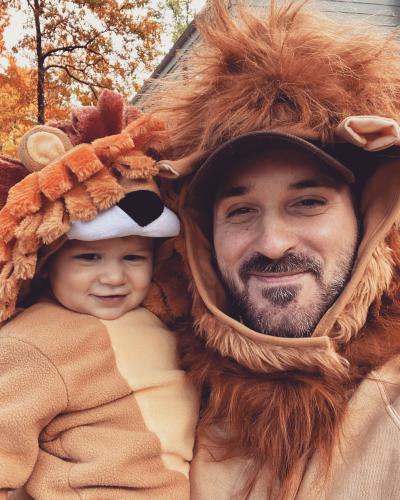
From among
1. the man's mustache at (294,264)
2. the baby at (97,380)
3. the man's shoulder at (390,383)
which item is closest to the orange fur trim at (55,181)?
the baby at (97,380)

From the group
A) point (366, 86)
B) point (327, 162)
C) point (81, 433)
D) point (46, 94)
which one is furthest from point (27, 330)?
point (46, 94)

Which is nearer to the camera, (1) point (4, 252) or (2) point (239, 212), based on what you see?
(1) point (4, 252)

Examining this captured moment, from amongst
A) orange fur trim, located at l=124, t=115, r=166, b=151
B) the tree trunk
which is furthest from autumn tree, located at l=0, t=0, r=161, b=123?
orange fur trim, located at l=124, t=115, r=166, b=151

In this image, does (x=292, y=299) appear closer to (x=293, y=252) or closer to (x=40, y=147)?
(x=293, y=252)

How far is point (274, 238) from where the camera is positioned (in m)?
1.73

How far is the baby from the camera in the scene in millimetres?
1557

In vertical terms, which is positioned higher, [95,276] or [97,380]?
[95,276]

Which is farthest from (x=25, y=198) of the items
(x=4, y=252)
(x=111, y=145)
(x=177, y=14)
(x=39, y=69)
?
(x=177, y=14)

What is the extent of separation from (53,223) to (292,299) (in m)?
0.81

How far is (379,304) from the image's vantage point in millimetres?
1683

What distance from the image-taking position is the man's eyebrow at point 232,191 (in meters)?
1.85

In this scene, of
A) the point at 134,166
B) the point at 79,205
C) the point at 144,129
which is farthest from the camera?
the point at 144,129

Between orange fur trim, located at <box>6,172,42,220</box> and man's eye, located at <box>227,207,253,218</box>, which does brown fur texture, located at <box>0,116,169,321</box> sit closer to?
orange fur trim, located at <box>6,172,42,220</box>

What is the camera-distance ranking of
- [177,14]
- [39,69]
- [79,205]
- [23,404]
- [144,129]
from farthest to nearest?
[177,14] < [39,69] < [144,129] < [79,205] < [23,404]
